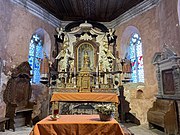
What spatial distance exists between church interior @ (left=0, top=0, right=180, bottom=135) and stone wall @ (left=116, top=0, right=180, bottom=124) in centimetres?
3

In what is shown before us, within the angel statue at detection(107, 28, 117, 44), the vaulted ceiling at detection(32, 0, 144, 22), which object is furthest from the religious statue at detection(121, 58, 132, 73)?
the vaulted ceiling at detection(32, 0, 144, 22)

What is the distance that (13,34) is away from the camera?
6.05 meters

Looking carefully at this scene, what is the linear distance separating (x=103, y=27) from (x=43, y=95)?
192 inches

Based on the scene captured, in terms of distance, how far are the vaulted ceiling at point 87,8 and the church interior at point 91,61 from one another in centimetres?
5

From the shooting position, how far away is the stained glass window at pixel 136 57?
7336 millimetres

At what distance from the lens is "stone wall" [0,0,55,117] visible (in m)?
5.55

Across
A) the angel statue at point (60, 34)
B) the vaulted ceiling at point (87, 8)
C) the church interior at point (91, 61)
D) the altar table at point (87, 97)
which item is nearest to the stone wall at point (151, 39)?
the church interior at point (91, 61)

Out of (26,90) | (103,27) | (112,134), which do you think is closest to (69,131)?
(112,134)

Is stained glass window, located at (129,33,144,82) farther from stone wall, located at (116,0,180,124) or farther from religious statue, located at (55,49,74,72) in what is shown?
religious statue, located at (55,49,74,72)

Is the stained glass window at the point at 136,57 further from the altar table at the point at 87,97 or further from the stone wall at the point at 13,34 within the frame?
the stone wall at the point at 13,34

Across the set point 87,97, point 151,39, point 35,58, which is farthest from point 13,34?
point 151,39

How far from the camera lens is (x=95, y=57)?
25.3ft

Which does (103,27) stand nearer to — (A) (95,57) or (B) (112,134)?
(A) (95,57)

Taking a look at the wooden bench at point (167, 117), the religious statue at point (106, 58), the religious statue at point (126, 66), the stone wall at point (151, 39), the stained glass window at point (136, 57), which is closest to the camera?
the wooden bench at point (167, 117)
